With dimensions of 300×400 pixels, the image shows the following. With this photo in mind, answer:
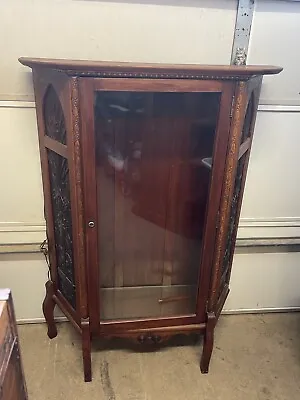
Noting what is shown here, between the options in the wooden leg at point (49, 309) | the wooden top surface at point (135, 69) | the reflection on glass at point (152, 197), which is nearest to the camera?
the wooden top surface at point (135, 69)

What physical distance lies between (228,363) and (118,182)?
31.9 inches

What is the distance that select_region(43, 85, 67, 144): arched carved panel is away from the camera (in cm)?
113

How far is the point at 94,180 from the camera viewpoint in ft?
3.67

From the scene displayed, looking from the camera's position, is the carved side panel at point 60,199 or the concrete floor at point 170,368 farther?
the concrete floor at point 170,368

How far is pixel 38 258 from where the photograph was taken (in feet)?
5.03

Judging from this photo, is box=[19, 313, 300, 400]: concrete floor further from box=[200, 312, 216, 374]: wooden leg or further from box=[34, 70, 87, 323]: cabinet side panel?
box=[34, 70, 87, 323]: cabinet side panel

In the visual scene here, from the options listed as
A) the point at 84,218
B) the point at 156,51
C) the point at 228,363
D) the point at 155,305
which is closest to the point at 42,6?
the point at 156,51

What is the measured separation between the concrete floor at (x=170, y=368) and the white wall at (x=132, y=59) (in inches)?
9.0

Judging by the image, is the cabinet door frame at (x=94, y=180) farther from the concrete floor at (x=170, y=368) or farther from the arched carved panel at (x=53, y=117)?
the concrete floor at (x=170, y=368)

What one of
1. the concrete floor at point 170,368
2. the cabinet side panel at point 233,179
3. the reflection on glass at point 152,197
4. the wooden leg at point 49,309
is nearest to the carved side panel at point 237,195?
the cabinet side panel at point 233,179

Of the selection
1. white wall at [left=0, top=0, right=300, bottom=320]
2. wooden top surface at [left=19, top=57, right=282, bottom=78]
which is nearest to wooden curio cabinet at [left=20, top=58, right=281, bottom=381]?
wooden top surface at [left=19, top=57, right=282, bottom=78]

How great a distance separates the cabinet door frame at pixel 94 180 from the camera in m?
1.02

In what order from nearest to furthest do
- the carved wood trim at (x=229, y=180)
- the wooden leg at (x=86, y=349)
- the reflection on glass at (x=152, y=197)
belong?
the carved wood trim at (x=229, y=180) < the reflection on glass at (x=152, y=197) < the wooden leg at (x=86, y=349)

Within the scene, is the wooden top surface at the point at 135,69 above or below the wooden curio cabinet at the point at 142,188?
above
